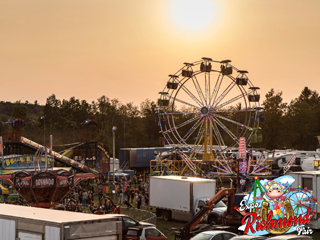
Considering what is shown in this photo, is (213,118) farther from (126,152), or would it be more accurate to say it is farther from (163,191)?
(163,191)

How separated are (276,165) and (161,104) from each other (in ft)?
47.6

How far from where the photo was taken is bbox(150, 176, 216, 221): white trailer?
27719 millimetres

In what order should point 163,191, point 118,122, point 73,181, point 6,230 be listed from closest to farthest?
1. point 6,230
2. point 163,191
3. point 73,181
4. point 118,122

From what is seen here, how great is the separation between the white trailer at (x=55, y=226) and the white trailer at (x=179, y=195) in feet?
42.1

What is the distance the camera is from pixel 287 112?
349 feet

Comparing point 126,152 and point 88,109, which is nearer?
point 126,152

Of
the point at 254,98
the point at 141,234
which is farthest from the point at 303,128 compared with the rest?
the point at 141,234

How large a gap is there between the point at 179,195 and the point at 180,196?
93 millimetres

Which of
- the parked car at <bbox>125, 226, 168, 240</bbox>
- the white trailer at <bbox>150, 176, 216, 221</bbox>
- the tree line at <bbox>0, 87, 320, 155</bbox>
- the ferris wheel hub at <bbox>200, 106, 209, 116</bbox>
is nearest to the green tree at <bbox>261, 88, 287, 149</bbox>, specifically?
the tree line at <bbox>0, 87, 320, 155</bbox>

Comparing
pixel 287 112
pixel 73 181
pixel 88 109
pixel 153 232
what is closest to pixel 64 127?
pixel 88 109

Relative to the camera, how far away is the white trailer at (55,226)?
548 inches

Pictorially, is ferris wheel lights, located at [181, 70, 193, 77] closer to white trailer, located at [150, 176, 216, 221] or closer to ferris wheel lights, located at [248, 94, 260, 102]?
ferris wheel lights, located at [248, 94, 260, 102]

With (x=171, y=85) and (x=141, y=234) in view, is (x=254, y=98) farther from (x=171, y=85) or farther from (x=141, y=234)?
(x=141, y=234)

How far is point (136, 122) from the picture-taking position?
120125 millimetres
